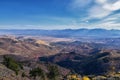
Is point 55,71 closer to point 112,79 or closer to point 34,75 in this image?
point 34,75

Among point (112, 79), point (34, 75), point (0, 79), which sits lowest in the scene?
point (112, 79)

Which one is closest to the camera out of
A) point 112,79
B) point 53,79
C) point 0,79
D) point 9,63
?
point 0,79

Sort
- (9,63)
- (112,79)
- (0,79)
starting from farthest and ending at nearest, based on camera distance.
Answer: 1. (112,79)
2. (9,63)
3. (0,79)

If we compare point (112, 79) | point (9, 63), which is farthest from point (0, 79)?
point (112, 79)

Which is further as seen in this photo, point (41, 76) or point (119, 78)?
point (119, 78)

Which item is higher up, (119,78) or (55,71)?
(55,71)

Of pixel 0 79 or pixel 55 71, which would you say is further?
pixel 55 71

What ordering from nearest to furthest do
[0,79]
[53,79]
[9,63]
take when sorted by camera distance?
[0,79], [9,63], [53,79]

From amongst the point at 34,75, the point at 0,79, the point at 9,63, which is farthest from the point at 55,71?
the point at 0,79

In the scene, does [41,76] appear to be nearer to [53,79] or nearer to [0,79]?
[53,79]
